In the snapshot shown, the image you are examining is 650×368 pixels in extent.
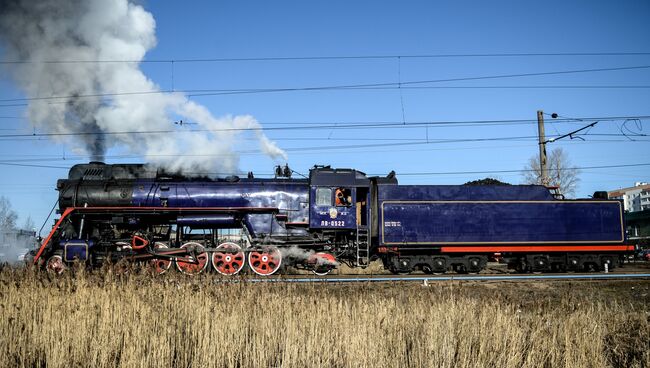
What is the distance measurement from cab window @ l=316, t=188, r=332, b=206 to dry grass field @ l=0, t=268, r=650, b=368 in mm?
9321

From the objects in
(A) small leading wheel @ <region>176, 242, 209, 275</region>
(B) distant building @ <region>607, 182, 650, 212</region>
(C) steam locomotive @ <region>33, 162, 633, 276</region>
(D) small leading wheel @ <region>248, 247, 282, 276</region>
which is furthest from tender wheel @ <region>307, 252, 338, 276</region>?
(B) distant building @ <region>607, 182, 650, 212</region>

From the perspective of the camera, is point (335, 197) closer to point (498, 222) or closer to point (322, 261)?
point (322, 261)

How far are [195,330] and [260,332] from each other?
3.21 ft

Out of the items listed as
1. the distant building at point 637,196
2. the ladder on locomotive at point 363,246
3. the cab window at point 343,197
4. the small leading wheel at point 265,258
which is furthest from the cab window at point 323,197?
the distant building at point 637,196

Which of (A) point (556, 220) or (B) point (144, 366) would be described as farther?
(A) point (556, 220)

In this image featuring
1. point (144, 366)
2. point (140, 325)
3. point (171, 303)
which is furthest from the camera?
point (171, 303)

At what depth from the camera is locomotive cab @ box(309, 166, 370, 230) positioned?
1772 cm

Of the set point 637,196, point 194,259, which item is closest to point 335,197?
point 194,259

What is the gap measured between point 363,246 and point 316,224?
1.97m

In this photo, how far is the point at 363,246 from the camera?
18.0 meters

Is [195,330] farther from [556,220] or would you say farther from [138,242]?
[556,220]

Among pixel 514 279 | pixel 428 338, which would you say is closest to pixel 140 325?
pixel 428 338

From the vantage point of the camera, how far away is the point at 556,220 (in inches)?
751

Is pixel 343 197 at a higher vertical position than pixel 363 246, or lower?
higher
